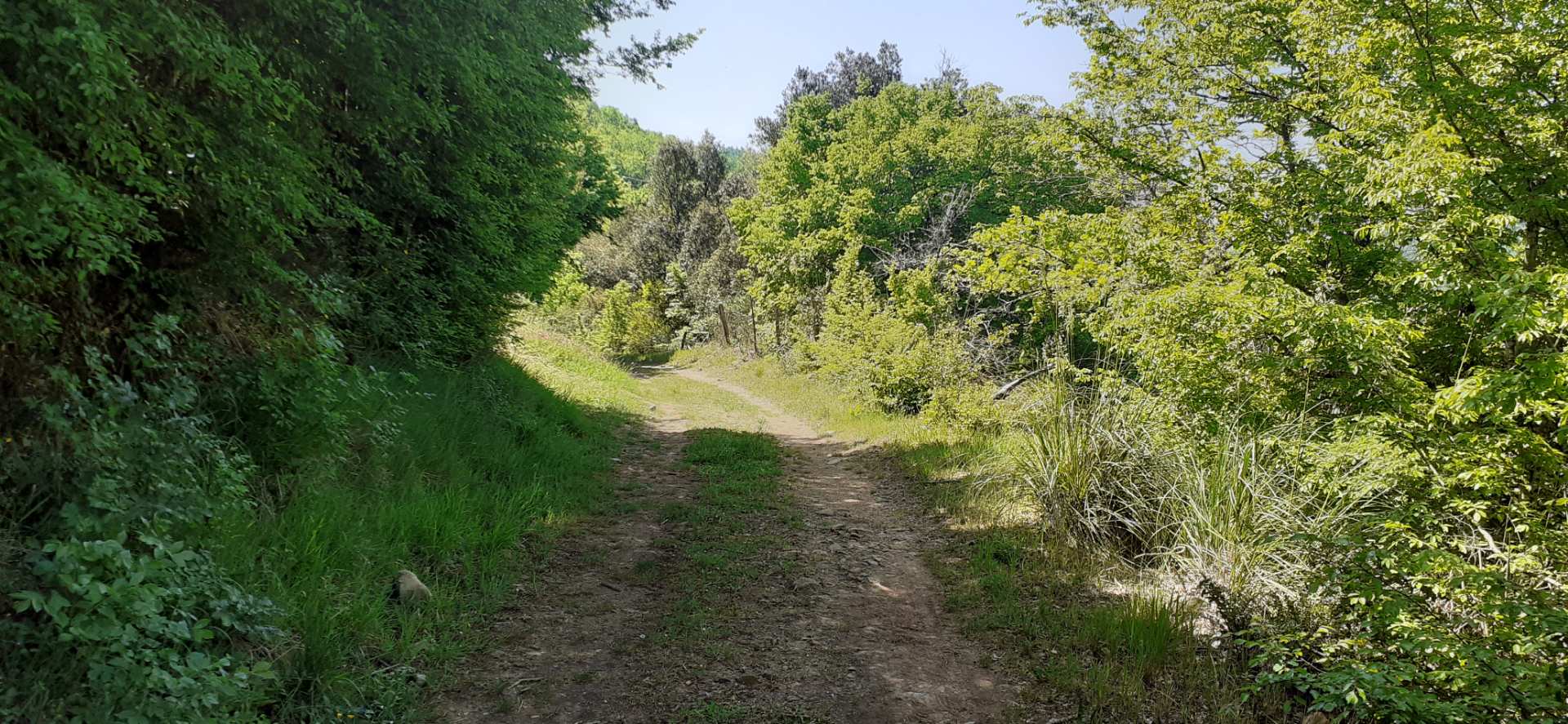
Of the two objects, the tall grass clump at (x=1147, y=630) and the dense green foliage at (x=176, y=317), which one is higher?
the dense green foliage at (x=176, y=317)

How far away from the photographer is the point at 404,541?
179 inches

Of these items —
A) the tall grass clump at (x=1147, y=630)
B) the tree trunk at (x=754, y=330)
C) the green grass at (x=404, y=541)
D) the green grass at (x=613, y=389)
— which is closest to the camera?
the green grass at (x=404, y=541)

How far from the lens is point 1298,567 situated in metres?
4.03

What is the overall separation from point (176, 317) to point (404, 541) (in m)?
1.88

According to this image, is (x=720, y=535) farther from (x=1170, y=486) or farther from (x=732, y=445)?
(x=732, y=445)

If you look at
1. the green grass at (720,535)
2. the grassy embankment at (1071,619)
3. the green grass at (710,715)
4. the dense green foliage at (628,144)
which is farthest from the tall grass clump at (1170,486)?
the dense green foliage at (628,144)

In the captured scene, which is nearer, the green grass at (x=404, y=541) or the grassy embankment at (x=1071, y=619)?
the green grass at (x=404, y=541)

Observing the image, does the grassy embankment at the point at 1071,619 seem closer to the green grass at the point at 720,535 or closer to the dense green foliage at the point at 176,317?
the green grass at the point at 720,535

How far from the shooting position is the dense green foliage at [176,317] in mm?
2326

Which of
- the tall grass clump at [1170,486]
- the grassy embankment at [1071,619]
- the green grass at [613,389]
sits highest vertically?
the tall grass clump at [1170,486]

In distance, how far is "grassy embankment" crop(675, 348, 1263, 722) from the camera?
11.7 ft

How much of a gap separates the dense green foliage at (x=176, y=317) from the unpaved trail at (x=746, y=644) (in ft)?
3.42

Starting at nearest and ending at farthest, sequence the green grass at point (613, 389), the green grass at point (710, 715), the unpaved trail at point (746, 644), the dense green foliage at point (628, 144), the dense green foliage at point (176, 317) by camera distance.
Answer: the dense green foliage at point (176, 317) → the green grass at point (710, 715) → the unpaved trail at point (746, 644) → the green grass at point (613, 389) → the dense green foliage at point (628, 144)

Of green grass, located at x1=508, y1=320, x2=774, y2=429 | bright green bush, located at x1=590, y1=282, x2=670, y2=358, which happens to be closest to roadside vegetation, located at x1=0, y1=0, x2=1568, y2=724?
green grass, located at x1=508, y1=320, x2=774, y2=429
